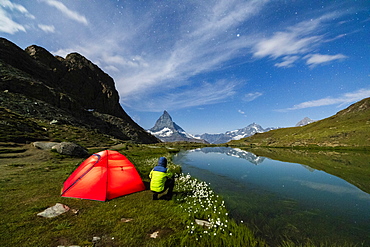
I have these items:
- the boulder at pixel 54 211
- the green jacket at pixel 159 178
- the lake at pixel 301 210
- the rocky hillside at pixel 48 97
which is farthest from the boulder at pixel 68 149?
the lake at pixel 301 210

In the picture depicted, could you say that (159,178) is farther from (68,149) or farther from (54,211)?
(68,149)

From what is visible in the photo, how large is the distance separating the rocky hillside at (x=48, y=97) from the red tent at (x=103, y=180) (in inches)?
1051

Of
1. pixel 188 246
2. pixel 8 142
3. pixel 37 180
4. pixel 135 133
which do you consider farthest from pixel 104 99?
pixel 188 246

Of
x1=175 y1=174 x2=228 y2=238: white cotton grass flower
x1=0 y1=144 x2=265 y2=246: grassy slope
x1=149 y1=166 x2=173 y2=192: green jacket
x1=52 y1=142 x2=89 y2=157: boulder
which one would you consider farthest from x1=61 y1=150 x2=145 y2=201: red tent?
x1=52 y1=142 x2=89 y2=157: boulder

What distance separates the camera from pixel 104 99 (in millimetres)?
193750

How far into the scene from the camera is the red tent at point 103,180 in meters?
10.2

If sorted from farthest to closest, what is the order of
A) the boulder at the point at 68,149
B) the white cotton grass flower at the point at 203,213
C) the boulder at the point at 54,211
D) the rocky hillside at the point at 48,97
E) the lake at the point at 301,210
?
1. the rocky hillside at the point at 48,97
2. the boulder at the point at 68,149
3. the lake at the point at 301,210
4. the boulder at the point at 54,211
5. the white cotton grass flower at the point at 203,213

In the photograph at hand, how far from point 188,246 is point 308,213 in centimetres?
1000

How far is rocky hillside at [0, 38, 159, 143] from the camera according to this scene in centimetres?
4190

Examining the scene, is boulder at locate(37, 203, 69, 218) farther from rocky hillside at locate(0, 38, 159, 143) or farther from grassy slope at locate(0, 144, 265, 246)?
rocky hillside at locate(0, 38, 159, 143)

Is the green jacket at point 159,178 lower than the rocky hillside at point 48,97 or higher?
lower

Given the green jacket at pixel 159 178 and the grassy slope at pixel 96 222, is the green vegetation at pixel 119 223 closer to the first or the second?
the grassy slope at pixel 96 222

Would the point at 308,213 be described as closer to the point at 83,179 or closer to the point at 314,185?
the point at 314,185

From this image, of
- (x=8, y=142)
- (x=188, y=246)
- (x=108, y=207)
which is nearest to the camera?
(x=188, y=246)
